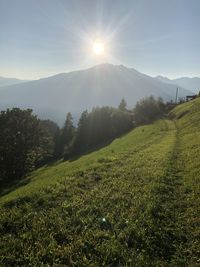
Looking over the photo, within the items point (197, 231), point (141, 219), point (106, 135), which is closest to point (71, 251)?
point (141, 219)

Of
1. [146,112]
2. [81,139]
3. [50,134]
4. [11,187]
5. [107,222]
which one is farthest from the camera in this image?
[146,112]

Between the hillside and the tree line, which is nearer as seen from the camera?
the hillside

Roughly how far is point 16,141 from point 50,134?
26260mm

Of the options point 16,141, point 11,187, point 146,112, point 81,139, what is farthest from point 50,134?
point 11,187

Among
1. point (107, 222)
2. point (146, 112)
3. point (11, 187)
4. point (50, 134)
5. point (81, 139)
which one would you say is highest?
point (146, 112)

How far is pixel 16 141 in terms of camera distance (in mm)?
72250

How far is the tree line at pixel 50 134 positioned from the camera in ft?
237

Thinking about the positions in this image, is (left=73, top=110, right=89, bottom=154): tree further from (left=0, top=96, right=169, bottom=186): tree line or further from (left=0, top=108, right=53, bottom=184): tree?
(left=0, top=108, right=53, bottom=184): tree

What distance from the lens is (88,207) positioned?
736 inches

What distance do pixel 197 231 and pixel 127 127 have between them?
9528 centimetres

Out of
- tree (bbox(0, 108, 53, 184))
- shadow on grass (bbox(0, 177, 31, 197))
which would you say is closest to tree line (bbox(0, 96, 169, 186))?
tree (bbox(0, 108, 53, 184))

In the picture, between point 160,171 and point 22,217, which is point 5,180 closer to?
point 160,171

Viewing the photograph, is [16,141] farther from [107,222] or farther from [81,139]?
[107,222]

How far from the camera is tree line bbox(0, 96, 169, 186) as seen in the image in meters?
72.1
